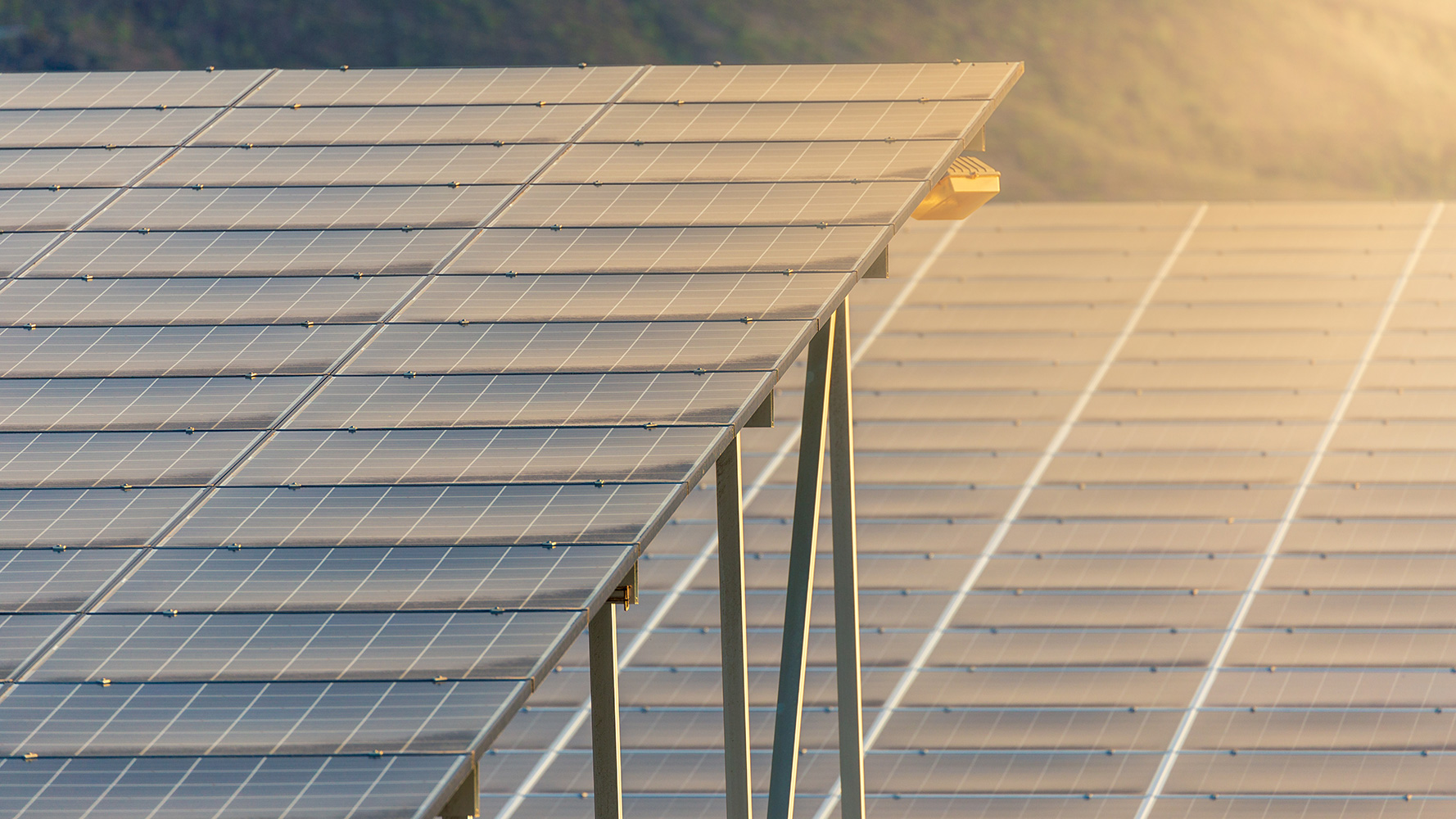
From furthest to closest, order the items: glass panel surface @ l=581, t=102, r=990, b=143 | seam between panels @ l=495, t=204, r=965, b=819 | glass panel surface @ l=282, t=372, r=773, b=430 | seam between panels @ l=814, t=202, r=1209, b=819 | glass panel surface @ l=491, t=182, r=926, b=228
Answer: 1. seam between panels @ l=814, t=202, r=1209, b=819
2. seam between panels @ l=495, t=204, r=965, b=819
3. glass panel surface @ l=581, t=102, r=990, b=143
4. glass panel surface @ l=491, t=182, r=926, b=228
5. glass panel surface @ l=282, t=372, r=773, b=430

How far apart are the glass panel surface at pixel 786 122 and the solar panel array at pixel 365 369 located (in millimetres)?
53

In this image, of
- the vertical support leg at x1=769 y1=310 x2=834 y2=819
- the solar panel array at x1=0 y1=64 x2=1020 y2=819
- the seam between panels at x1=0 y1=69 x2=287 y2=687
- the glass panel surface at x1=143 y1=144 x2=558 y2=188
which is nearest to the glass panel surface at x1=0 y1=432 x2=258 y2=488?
the solar panel array at x1=0 y1=64 x2=1020 y2=819

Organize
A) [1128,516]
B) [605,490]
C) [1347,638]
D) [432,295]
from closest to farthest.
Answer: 1. [605,490]
2. [432,295]
3. [1347,638]
4. [1128,516]

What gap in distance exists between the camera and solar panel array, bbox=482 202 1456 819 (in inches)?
870

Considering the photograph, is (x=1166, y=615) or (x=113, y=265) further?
(x=1166, y=615)

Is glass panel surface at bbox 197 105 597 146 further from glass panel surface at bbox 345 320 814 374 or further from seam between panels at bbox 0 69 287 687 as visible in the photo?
glass panel surface at bbox 345 320 814 374

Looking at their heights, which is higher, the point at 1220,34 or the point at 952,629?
the point at 1220,34

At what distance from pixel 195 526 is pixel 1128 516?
1887 centimetres

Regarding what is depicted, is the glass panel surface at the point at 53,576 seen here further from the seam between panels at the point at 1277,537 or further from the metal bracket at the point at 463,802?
the seam between panels at the point at 1277,537

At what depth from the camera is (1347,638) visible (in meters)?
23.6

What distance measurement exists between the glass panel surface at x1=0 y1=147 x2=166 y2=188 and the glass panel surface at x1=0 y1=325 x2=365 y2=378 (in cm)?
290

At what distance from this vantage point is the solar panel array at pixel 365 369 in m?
8.59

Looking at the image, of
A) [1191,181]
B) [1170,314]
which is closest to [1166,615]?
[1170,314]

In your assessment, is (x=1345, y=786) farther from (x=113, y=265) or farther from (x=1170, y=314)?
(x=113, y=265)
